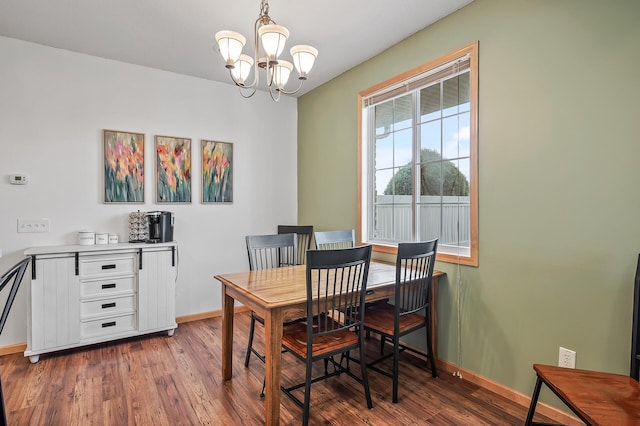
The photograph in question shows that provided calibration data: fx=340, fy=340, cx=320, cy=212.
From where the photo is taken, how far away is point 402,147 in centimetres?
314

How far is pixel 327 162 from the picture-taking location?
399 cm

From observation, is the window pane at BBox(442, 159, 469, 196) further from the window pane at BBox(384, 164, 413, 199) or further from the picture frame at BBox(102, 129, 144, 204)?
the picture frame at BBox(102, 129, 144, 204)

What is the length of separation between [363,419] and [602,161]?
1976mm

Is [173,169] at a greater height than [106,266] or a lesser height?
greater

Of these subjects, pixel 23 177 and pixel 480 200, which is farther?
pixel 23 177

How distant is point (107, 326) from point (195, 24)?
2733 millimetres

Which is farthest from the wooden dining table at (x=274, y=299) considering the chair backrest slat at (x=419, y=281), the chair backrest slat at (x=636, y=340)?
the chair backrest slat at (x=636, y=340)

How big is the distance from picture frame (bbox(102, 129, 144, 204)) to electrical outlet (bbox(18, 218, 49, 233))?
0.52 m

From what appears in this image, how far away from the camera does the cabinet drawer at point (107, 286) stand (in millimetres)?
3004

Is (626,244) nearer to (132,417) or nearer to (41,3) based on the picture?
(132,417)

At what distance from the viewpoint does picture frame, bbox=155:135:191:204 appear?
3648 mm

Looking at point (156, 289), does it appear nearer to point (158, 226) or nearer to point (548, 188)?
point (158, 226)

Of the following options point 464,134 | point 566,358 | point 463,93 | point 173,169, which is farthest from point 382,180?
point 173,169

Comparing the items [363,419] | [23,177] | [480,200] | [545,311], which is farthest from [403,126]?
[23,177]
